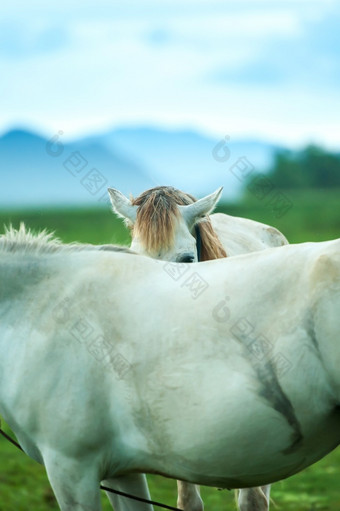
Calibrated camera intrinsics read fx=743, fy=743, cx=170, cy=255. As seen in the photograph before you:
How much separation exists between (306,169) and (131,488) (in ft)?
189

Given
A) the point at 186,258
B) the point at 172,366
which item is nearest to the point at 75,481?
the point at 172,366

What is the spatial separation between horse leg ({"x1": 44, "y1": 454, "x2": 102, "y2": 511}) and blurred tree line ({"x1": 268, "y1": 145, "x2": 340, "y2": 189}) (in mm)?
54484

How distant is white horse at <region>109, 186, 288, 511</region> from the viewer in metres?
4.14

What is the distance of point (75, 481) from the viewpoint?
293 centimetres

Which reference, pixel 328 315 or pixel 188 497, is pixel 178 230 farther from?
pixel 328 315

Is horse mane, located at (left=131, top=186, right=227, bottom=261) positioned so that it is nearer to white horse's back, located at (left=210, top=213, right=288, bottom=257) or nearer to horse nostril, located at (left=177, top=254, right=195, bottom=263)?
horse nostril, located at (left=177, top=254, right=195, bottom=263)

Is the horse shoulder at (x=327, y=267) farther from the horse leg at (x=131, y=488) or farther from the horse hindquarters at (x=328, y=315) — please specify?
the horse leg at (x=131, y=488)

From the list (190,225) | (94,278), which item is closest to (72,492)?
(94,278)

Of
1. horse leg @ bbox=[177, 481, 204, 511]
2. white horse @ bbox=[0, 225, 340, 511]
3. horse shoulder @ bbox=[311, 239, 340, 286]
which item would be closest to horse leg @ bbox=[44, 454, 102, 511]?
white horse @ bbox=[0, 225, 340, 511]

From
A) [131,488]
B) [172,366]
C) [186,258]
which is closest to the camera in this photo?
[172,366]

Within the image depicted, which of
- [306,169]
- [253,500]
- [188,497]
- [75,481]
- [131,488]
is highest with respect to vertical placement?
[75,481]

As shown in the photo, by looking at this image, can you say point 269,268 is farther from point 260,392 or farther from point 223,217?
point 223,217

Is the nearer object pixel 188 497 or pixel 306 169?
pixel 188 497

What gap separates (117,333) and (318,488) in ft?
13.3
